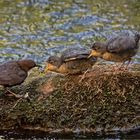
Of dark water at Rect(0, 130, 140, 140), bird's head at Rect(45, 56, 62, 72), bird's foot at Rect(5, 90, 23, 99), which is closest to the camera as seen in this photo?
dark water at Rect(0, 130, 140, 140)

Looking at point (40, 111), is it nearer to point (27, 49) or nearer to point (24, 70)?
point (24, 70)

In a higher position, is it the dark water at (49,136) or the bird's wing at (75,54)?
the bird's wing at (75,54)

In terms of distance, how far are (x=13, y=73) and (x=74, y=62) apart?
27.9 inches

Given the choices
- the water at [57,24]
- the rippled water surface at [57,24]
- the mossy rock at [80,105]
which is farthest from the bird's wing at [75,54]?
the rippled water surface at [57,24]

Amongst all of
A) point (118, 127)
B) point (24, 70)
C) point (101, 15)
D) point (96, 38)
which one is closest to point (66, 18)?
point (101, 15)

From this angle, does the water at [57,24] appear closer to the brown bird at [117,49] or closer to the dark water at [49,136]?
the brown bird at [117,49]

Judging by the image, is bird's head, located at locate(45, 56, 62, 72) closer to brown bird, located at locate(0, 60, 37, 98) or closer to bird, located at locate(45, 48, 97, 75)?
bird, located at locate(45, 48, 97, 75)

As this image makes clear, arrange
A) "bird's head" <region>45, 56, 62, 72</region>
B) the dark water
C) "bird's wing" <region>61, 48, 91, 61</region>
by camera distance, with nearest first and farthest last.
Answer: the dark water < "bird's wing" <region>61, 48, 91, 61</region> < "bird's head" <region>45, 56, 62, 72</region>

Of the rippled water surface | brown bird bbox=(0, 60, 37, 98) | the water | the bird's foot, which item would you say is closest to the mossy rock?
the bird's foot

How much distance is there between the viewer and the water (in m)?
10.2

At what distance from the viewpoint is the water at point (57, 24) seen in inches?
402

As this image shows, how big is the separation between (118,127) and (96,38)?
429 cm

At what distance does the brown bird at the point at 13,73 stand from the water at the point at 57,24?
253cm

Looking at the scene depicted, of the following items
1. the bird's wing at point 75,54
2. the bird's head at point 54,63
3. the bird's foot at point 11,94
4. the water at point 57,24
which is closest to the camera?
the bird's foot at point 11,94
